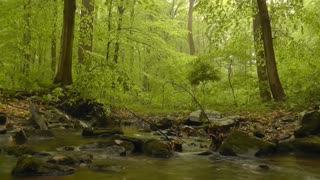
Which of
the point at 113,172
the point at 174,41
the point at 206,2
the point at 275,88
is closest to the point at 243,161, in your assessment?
the point at 113,172

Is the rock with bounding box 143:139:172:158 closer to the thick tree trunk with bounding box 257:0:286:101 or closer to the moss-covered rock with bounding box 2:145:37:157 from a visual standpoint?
the moss-covered rock with bounding box 2:145:37:157

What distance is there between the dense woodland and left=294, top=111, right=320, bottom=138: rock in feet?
9.88

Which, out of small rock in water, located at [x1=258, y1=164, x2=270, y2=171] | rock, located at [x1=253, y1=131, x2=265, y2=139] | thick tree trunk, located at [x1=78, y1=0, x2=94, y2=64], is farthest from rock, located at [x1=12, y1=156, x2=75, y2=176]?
thick tree trunk, located at [x1=78, y1=0, x2=94, y2=64]

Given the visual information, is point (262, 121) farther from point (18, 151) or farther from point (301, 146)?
point (18, 151)

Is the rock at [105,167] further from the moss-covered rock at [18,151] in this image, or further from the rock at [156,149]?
the moss-covered rock at [18,151]

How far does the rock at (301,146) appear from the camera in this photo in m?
7.71

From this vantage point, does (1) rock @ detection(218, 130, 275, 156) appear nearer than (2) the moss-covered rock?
No

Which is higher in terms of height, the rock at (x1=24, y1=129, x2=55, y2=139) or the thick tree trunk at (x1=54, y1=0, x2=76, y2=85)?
the thick tree trunk at (x1=54, y1=0, x2=76, y2=85)

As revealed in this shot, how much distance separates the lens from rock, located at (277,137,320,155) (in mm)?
7711

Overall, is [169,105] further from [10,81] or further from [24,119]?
[24,119]

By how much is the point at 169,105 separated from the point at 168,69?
6.86 feet

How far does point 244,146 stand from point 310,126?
183 cm

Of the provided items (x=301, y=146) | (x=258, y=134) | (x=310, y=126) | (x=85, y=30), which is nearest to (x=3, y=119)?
(x=258, y=134)

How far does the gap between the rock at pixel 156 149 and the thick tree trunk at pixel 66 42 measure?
7.24 m
